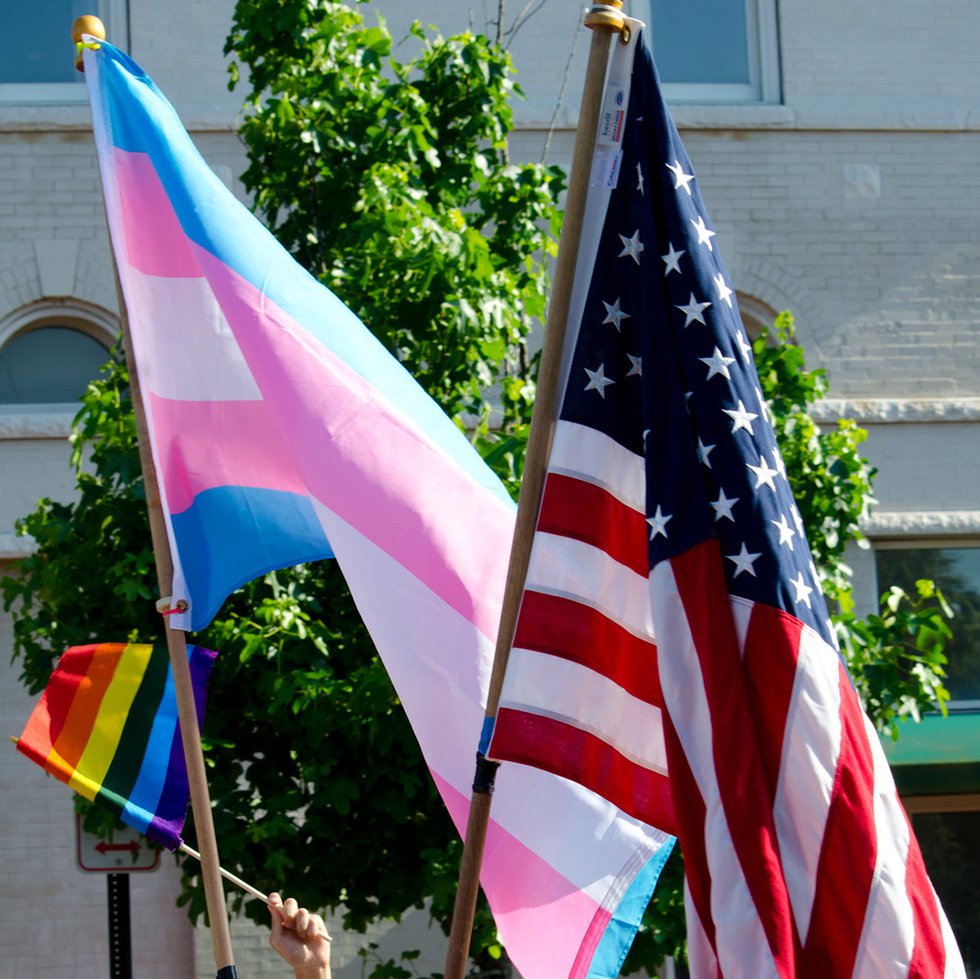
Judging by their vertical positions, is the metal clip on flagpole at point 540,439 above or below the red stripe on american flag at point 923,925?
above

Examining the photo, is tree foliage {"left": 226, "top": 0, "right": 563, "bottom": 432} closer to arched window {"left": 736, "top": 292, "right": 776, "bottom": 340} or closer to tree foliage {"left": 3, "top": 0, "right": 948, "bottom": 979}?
tree foliage {"left": 3, "top": 0, "right": 948, "bottom": 979}

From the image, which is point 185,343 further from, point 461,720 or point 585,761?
point 585,761

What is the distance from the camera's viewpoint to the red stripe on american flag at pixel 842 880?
3.05 meters

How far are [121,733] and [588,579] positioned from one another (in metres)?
1.73

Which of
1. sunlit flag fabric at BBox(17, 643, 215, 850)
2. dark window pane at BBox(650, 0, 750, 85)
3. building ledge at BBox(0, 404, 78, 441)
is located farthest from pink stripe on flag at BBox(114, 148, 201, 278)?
dark window pane at BBox(650, 0, 750, 85)

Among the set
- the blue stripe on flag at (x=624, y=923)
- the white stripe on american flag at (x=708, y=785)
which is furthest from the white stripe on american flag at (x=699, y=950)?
the blue stripe on flag at (x=624, y=923)

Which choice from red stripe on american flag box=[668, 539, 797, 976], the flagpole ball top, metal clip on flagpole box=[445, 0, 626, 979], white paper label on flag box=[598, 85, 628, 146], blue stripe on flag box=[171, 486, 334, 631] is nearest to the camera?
red stripe on american flag box=[668, 539, 797, 976]

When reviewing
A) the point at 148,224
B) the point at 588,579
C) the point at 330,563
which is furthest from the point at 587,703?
the point at 330,563

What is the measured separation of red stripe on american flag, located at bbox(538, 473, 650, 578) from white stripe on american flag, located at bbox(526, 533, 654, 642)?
0.02 metres

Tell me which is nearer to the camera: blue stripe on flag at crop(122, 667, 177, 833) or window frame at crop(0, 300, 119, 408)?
blue stripe on flag at crop(122, 667, 177, 833)

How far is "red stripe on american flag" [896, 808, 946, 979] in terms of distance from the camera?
3.10 metres

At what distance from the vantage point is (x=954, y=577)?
10.8 meters

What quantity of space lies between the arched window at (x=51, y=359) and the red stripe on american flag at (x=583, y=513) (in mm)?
7531

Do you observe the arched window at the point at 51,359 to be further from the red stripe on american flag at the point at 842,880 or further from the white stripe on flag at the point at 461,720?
the red stripe on american flag at the point at 842,880
